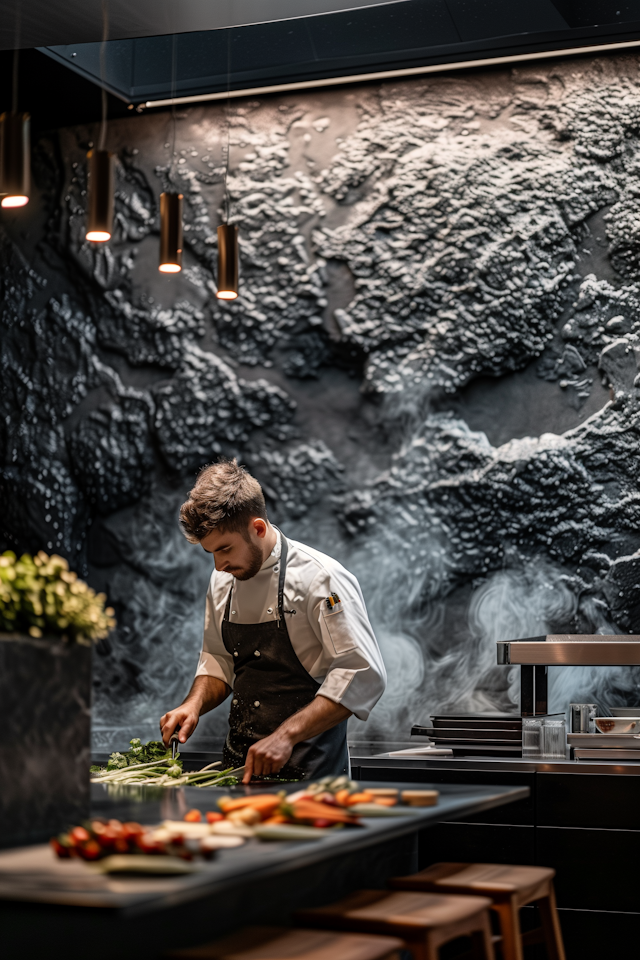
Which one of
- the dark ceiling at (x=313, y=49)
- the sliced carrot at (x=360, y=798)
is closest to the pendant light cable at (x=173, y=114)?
the dark ceiling at (x=313, y=49)

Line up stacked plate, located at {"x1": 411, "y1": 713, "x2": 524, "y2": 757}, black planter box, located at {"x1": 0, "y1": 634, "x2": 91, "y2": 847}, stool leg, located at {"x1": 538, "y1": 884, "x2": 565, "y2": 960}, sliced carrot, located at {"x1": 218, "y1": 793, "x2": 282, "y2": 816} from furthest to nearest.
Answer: stacked plate, located at {"x1": 411, "y1": 713, "x2": 524, "y2": 757} → stool leg, located at {"x1": 538, "y1": 884, "x2": 565, "y2": 960} → sliced carrot, located at {"x1": 218, "y1": 793, "x2": 282, "y2": 816} → black planter box, located at {"x1": 0, "y1": 634, "x2": 91, "y2": 847}

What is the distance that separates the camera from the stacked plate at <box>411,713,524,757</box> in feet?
13.2

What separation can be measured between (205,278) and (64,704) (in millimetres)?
3486

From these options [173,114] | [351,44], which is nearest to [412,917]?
[351,44]

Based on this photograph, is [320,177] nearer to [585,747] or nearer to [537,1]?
[537,1]

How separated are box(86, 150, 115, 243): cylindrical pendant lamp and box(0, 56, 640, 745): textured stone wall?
2443 millimetres

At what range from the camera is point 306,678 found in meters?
3.52

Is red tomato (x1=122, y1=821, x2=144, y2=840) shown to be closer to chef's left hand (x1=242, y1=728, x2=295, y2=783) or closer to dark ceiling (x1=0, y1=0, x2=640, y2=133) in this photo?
chef's left hand (x1=242, y1=728, x2=295, y2=783)

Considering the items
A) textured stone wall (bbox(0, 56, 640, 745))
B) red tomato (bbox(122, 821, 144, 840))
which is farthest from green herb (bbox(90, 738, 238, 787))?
textured stone wall (bbox(0, 56, 640, 745))

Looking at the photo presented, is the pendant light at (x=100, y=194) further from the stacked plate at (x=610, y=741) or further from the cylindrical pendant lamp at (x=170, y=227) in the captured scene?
the stacked plate at (x=610, y=741)

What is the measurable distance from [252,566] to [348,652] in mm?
453

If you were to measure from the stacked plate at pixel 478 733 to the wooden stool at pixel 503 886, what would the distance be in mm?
1239

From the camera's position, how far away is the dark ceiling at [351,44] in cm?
459

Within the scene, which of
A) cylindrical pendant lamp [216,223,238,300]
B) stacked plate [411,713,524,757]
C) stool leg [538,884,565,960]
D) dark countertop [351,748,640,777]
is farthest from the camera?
stacked plate [411,713,524,757]
